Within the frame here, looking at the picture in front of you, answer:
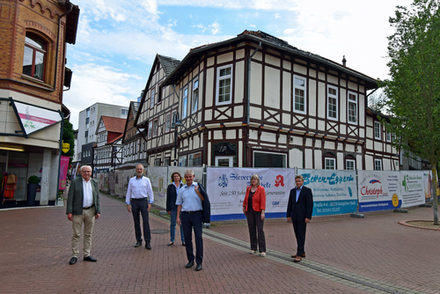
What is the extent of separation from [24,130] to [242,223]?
9.76 m

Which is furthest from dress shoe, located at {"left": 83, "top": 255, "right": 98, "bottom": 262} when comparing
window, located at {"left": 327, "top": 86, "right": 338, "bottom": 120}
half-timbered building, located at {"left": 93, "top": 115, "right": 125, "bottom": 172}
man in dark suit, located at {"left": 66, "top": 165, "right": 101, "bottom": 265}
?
half-timbered building, located at {"left": 93, "top": 115, "right": 125, "bottom": 172}

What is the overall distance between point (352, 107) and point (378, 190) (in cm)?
723

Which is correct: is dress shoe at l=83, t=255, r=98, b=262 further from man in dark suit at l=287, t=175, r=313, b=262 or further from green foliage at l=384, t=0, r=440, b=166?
green foliage at l=384, t=0, r=440, b=166

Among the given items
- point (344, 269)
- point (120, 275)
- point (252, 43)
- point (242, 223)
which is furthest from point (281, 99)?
point (120, 275)

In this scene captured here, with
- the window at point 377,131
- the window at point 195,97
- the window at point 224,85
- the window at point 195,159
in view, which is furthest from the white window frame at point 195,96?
the window at point 377,131

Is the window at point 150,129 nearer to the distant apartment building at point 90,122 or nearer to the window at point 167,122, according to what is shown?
the window at point 167,122

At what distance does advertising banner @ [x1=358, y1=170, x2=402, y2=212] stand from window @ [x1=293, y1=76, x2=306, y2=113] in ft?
16.2

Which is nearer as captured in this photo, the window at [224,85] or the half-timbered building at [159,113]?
the window at [224,85]

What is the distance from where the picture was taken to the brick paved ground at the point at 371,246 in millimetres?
5684

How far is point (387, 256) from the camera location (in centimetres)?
695

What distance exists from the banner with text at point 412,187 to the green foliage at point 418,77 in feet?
13.8

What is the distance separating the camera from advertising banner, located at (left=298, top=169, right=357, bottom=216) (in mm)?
12320

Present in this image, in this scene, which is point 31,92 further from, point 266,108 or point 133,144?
point 133,144

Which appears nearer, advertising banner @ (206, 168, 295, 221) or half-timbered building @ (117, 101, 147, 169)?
advertising banner @ (206, 168, 295, 221)
